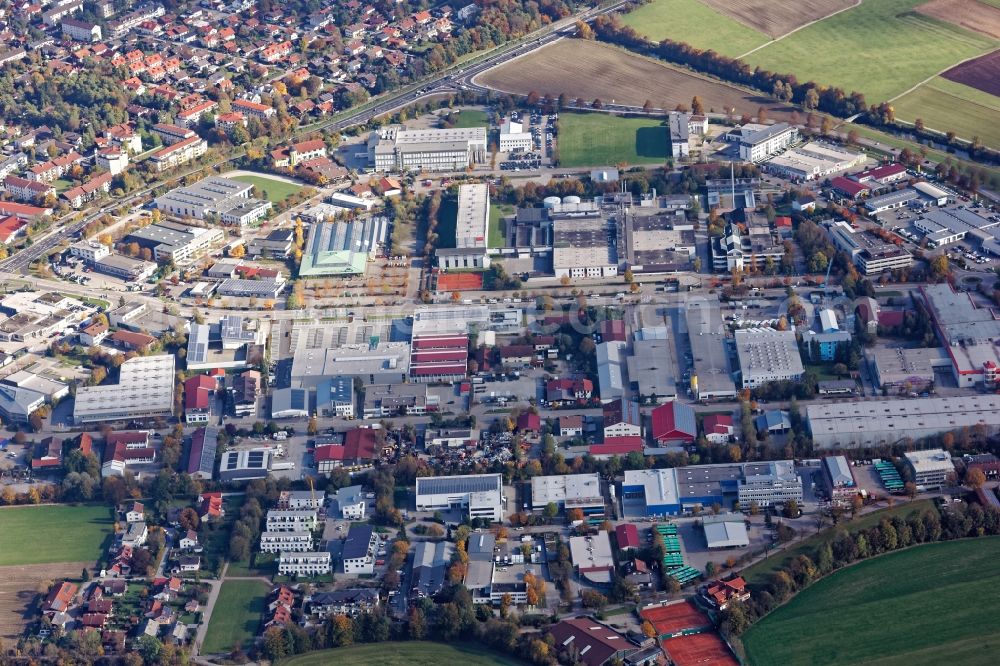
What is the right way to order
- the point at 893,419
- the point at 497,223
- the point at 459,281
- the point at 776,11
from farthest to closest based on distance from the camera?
the point at 776,11, the point at 497,223, the point at 459,281, the point at 893,419

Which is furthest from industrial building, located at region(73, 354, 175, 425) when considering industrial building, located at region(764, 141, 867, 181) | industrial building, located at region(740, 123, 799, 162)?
industrial building, located at region(764, 141, 867, 181)

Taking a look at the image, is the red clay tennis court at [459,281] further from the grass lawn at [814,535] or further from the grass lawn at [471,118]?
the grass lawn at [814,535]

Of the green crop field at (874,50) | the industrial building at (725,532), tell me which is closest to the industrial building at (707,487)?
the industrial building at (725,532)

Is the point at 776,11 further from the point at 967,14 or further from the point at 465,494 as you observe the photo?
the point at 465,494

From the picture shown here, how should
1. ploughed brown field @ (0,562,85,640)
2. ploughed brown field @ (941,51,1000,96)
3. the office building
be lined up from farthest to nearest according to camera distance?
1. ploughed brown field @ (941,51,1000,96)
2. the office building
3. ploughed brown field @ (0,562,85,640)

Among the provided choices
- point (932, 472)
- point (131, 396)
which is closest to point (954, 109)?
point (932, 472)

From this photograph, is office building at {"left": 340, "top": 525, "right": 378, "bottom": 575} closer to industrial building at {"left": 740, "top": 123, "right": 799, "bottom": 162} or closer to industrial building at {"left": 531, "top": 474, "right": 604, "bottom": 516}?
industrial building at {"left": 531, "top": 474, "right": 604, "bottom": 516}

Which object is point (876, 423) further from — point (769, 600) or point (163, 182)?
point (163, 182)
